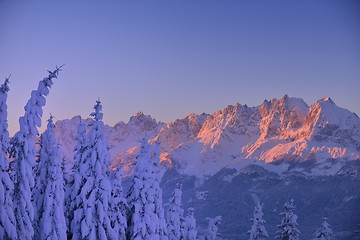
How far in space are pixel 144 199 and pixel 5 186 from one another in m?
14.1

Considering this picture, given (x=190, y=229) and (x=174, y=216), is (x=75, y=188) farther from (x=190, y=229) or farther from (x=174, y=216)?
(x=190, y=229)

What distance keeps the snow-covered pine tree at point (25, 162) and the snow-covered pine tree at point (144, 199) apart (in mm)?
11203

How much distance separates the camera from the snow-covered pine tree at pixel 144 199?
43.6 metres

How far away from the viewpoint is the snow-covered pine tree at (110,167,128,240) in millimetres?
40156

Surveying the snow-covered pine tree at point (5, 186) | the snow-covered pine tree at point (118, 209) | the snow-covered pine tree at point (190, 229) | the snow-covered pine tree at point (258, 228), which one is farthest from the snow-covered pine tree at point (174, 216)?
the snow-covered pine tree at point (5, 186)

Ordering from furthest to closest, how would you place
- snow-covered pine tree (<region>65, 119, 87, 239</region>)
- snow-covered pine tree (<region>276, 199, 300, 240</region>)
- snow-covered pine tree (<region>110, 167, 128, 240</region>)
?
1. snow-covered pine tree (<region>276, 199, 300, 240</region>)
2. snow-covered pine tree (<region>110, 167, 128, 240</region>)
3. snow-covered pine tree (<region>65, 119, 87, 239</region>)

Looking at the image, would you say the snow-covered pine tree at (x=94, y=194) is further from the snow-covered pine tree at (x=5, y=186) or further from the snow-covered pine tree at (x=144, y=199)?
the snow-covered pine tree at (x=5, y=186)

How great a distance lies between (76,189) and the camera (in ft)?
128

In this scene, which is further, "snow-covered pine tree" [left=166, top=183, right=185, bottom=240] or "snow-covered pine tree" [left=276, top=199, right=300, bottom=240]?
→ "snow-covered pine tree" [left=276, top=199, right=300, bottom=240]

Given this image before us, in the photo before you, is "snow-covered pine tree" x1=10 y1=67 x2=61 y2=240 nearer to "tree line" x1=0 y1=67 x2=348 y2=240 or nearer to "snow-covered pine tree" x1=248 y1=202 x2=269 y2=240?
"tree line" x1=0 y1=67 x2=348 y2=240

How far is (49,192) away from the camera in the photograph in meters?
36.1

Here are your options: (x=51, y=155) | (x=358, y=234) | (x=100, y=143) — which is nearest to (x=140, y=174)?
(x=100, y=143)

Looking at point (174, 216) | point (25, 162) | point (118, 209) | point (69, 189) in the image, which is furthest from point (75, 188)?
point (174, 216)

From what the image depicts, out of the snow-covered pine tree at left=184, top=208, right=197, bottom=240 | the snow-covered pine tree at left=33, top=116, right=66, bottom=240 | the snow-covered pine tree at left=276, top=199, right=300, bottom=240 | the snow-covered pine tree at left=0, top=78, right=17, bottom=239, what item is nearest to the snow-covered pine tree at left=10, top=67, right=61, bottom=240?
the snow-covered pine tree at left=0, top=78, right=17, bottom=239
